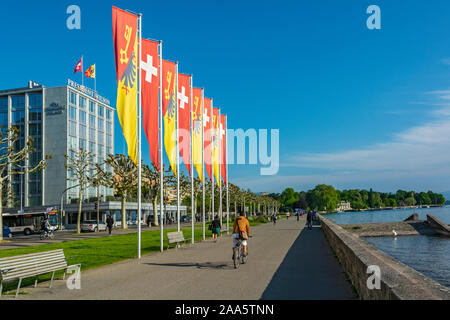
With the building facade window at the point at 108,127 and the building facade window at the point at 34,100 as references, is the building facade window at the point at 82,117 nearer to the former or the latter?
the building facade window at the point at 34,100

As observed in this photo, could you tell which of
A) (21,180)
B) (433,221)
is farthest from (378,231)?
(21,180)

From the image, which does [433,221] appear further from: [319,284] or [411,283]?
[411,283]

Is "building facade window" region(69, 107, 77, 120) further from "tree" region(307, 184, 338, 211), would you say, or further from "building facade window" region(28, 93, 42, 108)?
"tree" region(307, 184, 338, 211)

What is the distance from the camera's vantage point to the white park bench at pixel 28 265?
880cm

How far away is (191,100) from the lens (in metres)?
23.3

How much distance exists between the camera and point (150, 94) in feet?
58.2

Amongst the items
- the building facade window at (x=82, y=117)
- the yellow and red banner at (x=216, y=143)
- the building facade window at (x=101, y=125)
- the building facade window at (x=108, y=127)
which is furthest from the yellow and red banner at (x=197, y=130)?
the building facade window at (x=108, y=127)

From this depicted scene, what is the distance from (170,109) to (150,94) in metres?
2.46

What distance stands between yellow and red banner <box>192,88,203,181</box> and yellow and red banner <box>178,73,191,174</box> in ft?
3.54

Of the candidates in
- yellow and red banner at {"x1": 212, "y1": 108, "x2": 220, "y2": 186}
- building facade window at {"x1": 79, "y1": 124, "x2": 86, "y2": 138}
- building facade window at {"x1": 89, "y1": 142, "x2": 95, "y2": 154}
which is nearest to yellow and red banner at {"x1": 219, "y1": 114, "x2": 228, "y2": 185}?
yellow and red banner at {"x1": 212, "y1": 108, "x2": 220, "y2": 186}

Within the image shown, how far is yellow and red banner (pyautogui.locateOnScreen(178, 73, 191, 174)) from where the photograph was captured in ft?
72.2

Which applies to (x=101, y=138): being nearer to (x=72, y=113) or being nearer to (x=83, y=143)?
(x=83, y=143)

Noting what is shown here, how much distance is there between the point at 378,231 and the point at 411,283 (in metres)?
53.8

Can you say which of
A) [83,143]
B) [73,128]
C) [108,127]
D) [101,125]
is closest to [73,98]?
[73,128]
